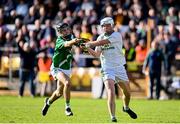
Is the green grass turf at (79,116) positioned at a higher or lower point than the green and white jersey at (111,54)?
lower

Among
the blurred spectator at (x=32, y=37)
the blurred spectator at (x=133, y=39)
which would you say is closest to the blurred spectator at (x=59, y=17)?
the blurred spectator at (x=32, y=37)

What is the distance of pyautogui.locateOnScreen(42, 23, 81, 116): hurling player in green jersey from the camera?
18.0 m

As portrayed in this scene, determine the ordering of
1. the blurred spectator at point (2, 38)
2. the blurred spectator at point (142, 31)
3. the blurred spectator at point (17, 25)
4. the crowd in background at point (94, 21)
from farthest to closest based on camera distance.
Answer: the blurred spectator at point (2, 38)
the blurred spectator at point (17, 25)
the blurred spectator at point (142, 31)
the crowd in background at point (94, 21)

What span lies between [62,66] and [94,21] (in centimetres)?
1273

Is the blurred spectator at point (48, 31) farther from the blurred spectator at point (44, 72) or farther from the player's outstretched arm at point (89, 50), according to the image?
the player's outstretched arm at point (89, 50)

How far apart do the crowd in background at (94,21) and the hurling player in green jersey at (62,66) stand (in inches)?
407

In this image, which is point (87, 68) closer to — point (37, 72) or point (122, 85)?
point (37, 72)

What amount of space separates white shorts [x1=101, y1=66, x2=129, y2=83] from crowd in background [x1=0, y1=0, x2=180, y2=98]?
11929mm

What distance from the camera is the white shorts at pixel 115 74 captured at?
53.4 feet

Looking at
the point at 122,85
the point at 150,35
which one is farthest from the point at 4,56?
the point at 122,85

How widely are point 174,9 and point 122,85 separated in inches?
535

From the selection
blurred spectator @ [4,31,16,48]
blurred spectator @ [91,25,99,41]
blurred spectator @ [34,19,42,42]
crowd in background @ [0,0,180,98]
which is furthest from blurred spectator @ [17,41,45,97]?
blurred spectator @ [91,25,99,41]

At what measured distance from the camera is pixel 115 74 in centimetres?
1642

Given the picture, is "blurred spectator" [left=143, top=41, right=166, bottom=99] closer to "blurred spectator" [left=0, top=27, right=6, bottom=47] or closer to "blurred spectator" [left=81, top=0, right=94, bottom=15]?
"blurred spectator" [left=81, top=0, right=94, bottom=15]
